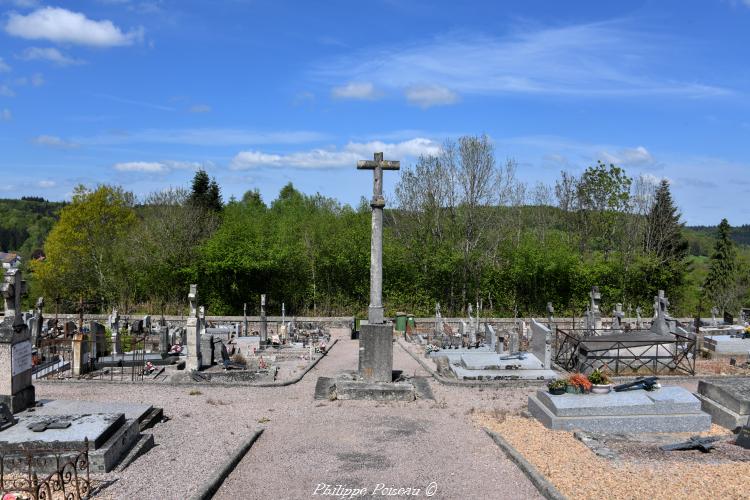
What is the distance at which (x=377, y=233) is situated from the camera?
48.4 ft

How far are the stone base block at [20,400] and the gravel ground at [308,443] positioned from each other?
92.3 inches

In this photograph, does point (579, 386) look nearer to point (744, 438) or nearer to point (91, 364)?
point (744, 438)

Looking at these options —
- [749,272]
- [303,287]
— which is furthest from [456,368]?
[749,272]

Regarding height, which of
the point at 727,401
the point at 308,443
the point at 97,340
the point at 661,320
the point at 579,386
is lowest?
the point at 308,443

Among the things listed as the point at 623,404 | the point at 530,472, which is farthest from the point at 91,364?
the point at 623,404

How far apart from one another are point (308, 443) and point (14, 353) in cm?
558

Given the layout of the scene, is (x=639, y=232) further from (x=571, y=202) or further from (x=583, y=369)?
(x=583, y=369)

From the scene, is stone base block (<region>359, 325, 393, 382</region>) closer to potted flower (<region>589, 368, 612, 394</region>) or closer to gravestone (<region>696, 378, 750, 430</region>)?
potted flower (<region>589, 368, 612, 394</region>)

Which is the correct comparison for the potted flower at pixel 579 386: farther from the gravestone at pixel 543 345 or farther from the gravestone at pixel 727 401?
the gravestone at pixel 543 345

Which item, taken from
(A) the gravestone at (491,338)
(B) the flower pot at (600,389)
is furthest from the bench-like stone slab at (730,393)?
(A) the gravestone at (491,338)

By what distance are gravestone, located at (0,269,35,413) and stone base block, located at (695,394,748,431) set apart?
12919mm

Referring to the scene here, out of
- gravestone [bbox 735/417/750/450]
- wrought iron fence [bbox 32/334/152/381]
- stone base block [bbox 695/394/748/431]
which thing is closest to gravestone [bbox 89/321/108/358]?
wrought iron fence [bbox 32/334/152/381]

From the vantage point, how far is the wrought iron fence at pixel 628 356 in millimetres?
17656

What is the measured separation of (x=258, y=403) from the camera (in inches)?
552
